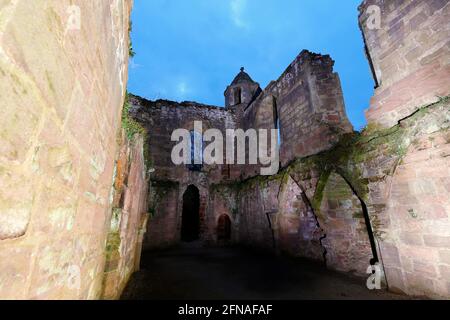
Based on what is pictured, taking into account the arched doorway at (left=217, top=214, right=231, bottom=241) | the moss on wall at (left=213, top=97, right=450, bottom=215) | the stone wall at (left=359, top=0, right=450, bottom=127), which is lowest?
the arched doorway at (left=217, top=214, right=231, bottom=241)

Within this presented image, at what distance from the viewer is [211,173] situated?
1195 centimetres

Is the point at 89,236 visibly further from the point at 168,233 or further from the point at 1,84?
the point at 168,233

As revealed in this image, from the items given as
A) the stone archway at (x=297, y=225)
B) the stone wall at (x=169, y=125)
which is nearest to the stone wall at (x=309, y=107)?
the stone archway at (x=297, y=225)

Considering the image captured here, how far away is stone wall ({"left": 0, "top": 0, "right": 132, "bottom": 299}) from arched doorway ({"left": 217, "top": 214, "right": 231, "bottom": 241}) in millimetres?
9767

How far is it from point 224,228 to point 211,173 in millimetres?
3003

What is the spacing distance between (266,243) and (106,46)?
819 centimetres

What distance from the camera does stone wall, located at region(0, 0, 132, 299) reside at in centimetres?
66

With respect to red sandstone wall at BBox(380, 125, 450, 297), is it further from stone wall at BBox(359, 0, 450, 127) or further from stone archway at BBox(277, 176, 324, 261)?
stone archway at BBox(277, 176, 324, 261)

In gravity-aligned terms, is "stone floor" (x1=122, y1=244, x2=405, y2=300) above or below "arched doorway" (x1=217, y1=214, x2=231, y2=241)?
below

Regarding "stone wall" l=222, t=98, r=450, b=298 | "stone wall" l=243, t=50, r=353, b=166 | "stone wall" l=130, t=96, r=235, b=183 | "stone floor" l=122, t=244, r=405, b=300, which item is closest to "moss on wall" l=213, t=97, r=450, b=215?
"stone wall" l=222, t=98, r=450, b=298

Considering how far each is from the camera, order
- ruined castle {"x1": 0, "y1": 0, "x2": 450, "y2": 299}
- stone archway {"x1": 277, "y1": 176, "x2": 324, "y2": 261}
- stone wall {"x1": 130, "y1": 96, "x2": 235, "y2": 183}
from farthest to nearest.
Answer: stone wall {"x1": 130, "y1": 96, "x2": 235, "y2": 183} < stone archway {"x1": 277, "y1": 176, "x2": 324, "y2": 261} < ruined castle {"x1": 0, "y1": 0, "x2": 450, "y2": 299}

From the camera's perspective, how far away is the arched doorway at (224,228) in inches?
435

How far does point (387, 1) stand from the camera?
4828 mm

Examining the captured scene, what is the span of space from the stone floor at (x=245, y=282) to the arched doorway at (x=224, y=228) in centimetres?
454
